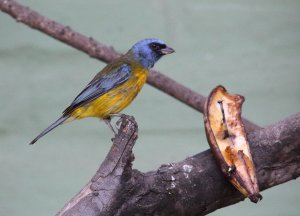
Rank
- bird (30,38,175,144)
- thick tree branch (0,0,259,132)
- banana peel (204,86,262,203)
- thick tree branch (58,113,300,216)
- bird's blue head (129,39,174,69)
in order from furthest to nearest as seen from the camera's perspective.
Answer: bird's blue head (129,39,174,69) → thick tree branch (0,0,259,132) → bird (30,38,175,144) → banana peel (204,86,262,203) → thick tree branch (58,113,300,216)

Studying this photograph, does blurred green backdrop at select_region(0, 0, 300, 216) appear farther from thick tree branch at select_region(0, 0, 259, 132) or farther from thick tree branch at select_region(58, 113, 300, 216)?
thick tree branch at select_region(58, 113, 300, 216)

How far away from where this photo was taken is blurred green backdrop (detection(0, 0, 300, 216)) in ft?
14.2

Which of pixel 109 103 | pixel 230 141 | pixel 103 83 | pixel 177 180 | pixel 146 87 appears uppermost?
pixel 146 87

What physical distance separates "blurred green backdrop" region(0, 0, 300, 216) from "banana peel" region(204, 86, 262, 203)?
1.87 meters

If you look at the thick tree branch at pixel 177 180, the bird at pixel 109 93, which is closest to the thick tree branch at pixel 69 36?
the bird at pixel 109 93

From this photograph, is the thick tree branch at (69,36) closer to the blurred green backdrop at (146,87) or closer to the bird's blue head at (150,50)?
the bird's blue head at (150,50)

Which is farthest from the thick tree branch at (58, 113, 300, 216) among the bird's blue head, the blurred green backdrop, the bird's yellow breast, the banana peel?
the blurred green backdrop

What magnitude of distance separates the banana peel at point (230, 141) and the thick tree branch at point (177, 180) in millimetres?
48

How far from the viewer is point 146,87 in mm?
4426

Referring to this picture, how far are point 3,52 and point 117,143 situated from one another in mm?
2329

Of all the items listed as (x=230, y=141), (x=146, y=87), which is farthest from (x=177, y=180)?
(x=146, y=87)

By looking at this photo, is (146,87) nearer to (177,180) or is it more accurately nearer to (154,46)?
(154,46)

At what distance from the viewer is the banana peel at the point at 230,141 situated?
224 cm

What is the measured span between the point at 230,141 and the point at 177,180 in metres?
0.26
